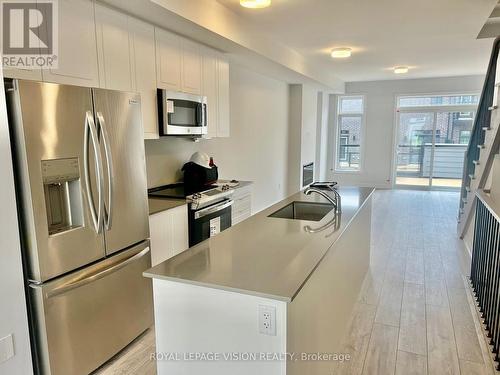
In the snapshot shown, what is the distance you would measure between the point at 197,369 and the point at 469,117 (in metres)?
8.98

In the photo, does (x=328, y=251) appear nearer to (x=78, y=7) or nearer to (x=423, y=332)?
(x=423, y=332)

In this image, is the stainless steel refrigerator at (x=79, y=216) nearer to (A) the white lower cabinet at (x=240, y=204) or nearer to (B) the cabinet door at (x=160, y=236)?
(B) the cabinet door at (x=160, y=236)

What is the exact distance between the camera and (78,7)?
2311mm

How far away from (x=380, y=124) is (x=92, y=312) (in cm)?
850

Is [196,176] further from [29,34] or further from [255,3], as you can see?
[29,34]

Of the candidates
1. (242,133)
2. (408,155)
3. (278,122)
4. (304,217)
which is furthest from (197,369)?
(408,155)

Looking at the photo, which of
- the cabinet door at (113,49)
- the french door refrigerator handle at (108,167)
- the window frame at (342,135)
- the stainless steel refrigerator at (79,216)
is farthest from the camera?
the window frame at (342,135)

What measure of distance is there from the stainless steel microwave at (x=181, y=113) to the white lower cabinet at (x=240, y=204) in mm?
885

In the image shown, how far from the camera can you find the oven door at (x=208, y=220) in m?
3.23

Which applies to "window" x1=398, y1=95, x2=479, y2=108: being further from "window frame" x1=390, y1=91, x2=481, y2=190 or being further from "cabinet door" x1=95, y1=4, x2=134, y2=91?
"cabinet door" x1=95, y1=4, x2=134, y2=91

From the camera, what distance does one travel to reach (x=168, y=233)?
2.99 meters

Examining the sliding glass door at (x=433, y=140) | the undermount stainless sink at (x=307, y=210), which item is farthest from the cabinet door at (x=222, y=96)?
the sliding glass door at (x=433, y=140)

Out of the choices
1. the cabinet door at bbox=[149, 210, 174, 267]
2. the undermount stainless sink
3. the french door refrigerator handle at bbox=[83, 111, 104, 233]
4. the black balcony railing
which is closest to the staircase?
the black balcony railing

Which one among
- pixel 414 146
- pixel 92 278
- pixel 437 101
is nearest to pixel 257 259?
pixel 92 278
